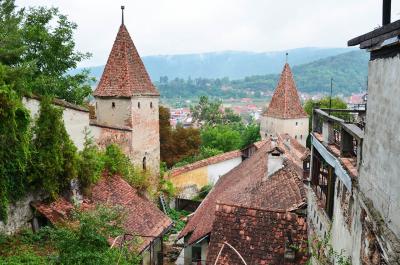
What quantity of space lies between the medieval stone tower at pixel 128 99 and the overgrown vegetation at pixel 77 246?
31.5 feet

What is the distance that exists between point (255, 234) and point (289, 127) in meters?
29.6

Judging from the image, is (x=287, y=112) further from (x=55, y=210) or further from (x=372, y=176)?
(x=372, y=176)

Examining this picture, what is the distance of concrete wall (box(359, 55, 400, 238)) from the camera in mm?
4922

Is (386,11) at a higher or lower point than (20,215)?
higher

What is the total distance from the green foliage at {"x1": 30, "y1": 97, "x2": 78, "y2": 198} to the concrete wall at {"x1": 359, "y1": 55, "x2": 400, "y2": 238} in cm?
1022

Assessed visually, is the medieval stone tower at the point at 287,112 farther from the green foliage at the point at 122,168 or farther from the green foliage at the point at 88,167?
the green foliage at the point at 88,167

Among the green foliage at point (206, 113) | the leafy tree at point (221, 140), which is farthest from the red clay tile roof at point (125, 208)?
the green foliage at point (206, 113)

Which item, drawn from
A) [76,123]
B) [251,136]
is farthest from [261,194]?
[251,136]

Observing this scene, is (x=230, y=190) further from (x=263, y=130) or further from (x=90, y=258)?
(x=263, y=130)

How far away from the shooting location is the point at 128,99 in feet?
71.1

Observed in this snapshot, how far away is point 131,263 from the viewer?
37.6 feet

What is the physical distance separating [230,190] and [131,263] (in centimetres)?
871

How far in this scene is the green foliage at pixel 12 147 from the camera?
1072 cm

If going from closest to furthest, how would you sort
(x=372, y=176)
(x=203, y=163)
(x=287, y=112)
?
(x=372, y=176) < (x=203, y=163) < (x=287, y=112)
